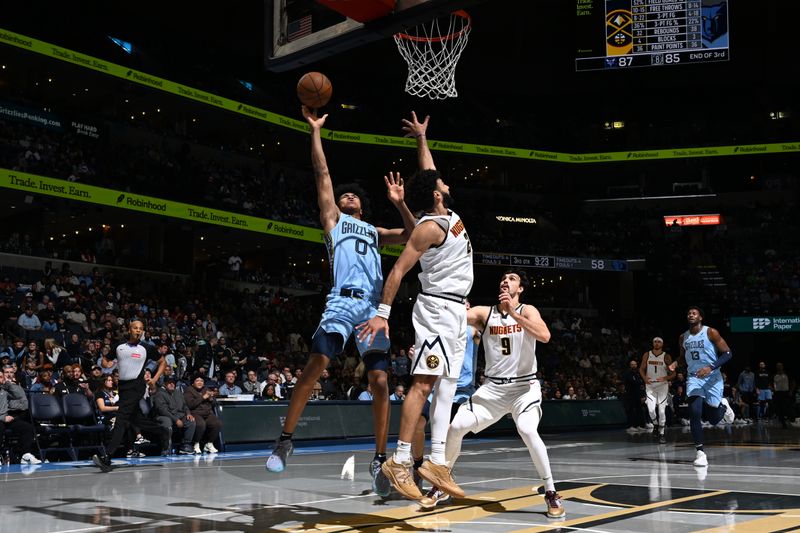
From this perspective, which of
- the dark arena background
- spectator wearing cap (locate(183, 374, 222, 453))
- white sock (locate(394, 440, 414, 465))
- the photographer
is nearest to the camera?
white sock (locate(394, 440, 414, 465))

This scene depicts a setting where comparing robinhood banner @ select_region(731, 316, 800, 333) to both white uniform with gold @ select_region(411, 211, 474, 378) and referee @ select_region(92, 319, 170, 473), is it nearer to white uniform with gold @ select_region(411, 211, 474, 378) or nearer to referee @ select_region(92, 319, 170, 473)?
referee @ select_region(92, 319, 170, 473)

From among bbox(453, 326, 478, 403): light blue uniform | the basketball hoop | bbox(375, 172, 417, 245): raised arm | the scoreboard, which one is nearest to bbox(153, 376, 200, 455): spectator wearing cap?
bbox(453, 326, 478, 403): light blue uniform

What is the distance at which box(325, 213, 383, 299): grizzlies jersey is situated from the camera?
6.66m

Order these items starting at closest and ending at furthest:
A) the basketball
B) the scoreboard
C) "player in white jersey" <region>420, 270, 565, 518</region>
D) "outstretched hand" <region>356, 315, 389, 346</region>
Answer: "outstretched hand" <region>356, 315, 389, 346</region> < "player in white jersey" <region>420, 270, 565, 518</region> < the basketball < the scoreboard

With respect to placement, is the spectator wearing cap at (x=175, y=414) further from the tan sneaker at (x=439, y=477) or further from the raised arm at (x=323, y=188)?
the tan sneaker at (x=439, y=477)

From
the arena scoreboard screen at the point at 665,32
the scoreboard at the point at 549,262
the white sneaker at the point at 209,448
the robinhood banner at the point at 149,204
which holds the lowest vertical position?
the white sneaker at the point at 209,448

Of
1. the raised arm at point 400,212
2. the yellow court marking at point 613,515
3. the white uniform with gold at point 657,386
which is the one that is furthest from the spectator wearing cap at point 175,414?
the white uniform with gold at point 657,386

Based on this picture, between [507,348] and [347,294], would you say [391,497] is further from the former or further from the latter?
[347,294]

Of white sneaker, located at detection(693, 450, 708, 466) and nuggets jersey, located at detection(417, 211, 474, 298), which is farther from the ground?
nuggets jersey, located at detection(417, 211, 474, 298)

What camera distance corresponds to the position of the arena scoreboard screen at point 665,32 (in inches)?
1211

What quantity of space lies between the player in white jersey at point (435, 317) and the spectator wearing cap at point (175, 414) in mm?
8468

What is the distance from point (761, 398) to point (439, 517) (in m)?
24.0

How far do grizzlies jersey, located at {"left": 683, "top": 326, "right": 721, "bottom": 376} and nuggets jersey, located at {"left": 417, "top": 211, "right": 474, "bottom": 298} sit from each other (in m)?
6.08

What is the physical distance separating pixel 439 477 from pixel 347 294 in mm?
1615
